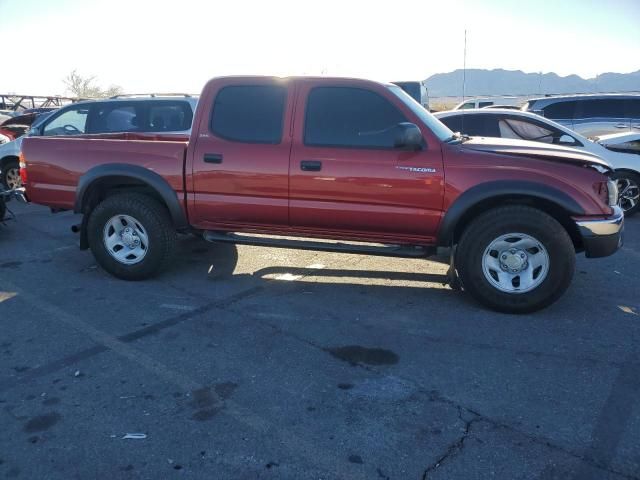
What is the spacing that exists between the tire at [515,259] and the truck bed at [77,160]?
269cm

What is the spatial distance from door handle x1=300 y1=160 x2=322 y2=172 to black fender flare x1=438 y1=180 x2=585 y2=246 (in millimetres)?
1146

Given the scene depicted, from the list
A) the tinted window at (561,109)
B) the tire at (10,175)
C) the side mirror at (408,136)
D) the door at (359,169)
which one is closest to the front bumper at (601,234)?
the door at (359,169)

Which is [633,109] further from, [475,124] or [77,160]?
[77,160]

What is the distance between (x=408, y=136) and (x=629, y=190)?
5.47m

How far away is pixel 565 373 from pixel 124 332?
3.14 m

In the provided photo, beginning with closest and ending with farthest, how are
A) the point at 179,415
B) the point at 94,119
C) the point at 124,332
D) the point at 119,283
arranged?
the point at 179,415, the point at 124,332, the point at 119,283, the point at 94,119

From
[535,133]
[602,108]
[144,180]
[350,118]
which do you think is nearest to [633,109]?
[602,108]

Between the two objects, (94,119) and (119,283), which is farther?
(94,119)

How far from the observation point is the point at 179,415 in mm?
2945

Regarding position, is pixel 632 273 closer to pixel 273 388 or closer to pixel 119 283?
pixel 273 388

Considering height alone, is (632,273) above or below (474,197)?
below

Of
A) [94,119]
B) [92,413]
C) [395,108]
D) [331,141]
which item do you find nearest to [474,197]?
[395,108]

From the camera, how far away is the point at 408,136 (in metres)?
4.24

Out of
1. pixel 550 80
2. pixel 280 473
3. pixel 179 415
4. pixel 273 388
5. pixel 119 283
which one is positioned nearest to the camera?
pixel 280 473
